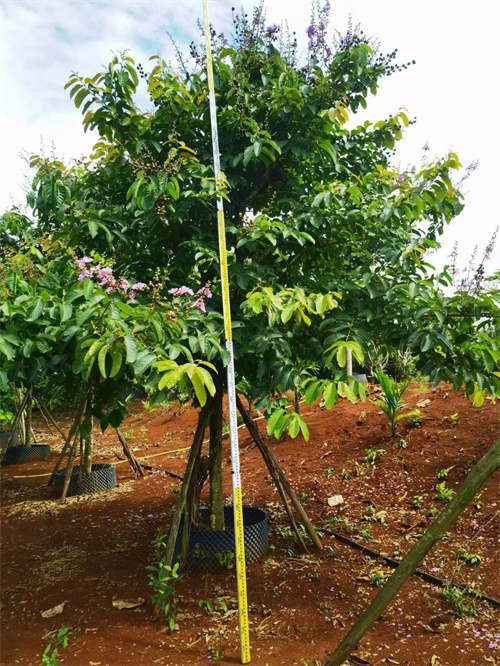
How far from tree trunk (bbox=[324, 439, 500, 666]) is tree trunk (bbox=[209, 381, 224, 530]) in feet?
5.46

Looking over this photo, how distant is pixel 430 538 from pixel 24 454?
739cm

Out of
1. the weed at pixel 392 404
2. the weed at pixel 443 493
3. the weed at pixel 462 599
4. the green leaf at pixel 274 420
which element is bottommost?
the weed at pixel 462 599

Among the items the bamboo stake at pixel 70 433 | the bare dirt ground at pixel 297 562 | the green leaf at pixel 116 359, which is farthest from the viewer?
the bamboo stake at pixel 70 433

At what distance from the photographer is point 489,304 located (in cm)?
277

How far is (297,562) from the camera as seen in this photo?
3670mm

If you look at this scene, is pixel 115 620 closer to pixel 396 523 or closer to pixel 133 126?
pixel 396 523

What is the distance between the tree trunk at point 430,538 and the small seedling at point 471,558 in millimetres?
1645

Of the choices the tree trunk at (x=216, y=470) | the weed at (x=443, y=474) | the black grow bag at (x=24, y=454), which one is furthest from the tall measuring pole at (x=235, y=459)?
the black grow bag at (x=24, y=454)

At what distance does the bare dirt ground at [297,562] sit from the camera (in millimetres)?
2748

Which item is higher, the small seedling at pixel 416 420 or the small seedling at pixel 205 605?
the small seedling at pixel 416 420

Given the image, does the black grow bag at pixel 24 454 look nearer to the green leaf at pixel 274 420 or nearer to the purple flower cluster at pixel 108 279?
the purple flower cluster at pixel 108 279

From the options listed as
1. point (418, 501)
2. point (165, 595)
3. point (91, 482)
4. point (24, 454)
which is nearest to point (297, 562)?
point (165, 595)

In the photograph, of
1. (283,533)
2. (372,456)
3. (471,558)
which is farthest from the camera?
(372,456)

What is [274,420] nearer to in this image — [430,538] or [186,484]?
[430,538]
